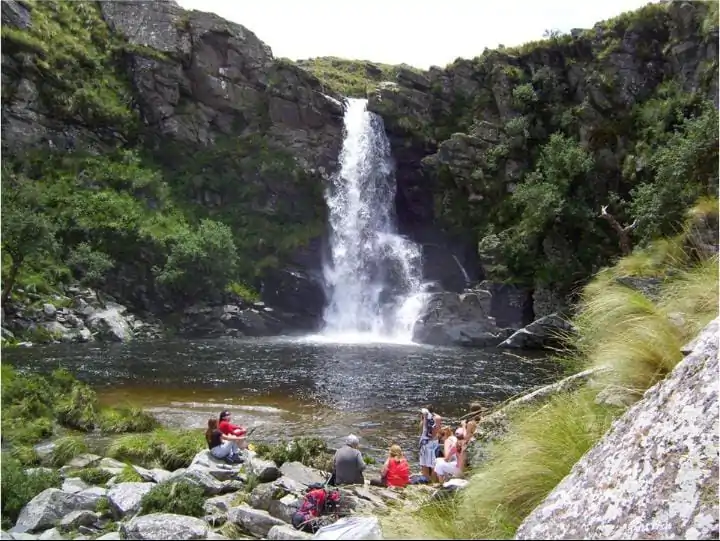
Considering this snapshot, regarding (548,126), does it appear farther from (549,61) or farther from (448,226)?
(448,226)

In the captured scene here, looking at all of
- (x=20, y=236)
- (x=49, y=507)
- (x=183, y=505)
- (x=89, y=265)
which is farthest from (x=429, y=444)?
(x=89, y=265)

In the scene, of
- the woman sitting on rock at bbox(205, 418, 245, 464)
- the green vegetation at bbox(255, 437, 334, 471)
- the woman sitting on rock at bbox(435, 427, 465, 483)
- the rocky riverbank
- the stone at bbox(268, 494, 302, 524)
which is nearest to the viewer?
the rocky riverbank

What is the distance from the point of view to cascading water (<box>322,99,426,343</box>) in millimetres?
49344

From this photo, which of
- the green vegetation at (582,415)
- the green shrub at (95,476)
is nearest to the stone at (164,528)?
the green vegetation at (582,415)

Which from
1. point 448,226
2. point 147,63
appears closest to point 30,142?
point 147,63

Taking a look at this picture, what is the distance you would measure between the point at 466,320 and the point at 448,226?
563 inches

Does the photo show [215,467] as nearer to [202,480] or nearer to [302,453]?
[202,480]

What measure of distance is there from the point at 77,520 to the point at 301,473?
4.67m

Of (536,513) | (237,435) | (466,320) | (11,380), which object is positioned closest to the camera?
(536,513)

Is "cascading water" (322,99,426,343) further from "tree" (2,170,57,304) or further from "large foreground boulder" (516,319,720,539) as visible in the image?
"large foreground boulder" (516,319,720,539)

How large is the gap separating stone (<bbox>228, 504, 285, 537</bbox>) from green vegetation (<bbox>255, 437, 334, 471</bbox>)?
4902 millimetres

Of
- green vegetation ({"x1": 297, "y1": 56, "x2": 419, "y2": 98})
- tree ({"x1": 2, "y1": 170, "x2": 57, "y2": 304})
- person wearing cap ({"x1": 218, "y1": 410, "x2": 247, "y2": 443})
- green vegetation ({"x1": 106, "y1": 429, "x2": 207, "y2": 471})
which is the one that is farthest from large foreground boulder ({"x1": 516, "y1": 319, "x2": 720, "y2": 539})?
green vegetation ({"x1": 297, "y1": 56, "x2": 419, "y2": 98})

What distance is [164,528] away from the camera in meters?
7.10

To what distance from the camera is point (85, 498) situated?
9.57 metres
